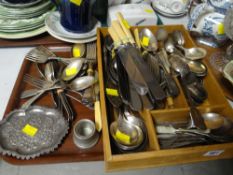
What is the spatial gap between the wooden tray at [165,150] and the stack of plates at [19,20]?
33 cm

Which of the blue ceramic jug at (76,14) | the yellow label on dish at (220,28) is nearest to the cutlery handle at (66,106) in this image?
the blue ceramic jug at (76,14)

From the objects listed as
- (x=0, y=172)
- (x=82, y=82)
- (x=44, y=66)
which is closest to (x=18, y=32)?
(x=44, y=66)

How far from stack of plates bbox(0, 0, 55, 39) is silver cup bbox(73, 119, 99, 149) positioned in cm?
41

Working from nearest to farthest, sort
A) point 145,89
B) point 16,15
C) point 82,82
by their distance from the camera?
1. point 145,89
2. point 82,82
3. point 16,15

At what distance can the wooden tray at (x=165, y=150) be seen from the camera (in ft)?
1.31

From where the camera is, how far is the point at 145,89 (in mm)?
473

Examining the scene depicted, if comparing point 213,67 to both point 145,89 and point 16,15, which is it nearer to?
point 145,89

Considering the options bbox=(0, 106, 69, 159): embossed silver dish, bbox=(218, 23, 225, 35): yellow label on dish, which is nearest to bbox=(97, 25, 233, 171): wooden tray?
bbox=(0, 106, 69, 159): embossed silver dish

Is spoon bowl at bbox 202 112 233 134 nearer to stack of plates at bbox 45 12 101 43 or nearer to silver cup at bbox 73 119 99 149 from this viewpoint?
silver cup at bbox 73 119 99 149

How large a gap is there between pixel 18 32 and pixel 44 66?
0.17 m

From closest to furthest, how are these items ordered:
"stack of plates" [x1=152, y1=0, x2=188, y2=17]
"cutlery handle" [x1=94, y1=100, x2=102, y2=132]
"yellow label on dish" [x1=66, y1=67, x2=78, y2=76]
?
1. "cutlery handle" [x1=94, y1=100, x2=102, y2=132]
2. "yellow label on dish" [x1=66, y1=67, x2=78, y2=76]
3. "stack of plates" [x1=152, y1=0, x2=188, y2=17]

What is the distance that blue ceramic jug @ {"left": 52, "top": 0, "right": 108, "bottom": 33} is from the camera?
2.11ft

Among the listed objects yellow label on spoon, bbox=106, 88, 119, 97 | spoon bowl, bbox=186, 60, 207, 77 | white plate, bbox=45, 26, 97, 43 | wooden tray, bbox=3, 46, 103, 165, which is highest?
white plate, bbox=45, 26, 97, 43

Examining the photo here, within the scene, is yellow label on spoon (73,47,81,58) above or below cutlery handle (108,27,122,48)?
below
